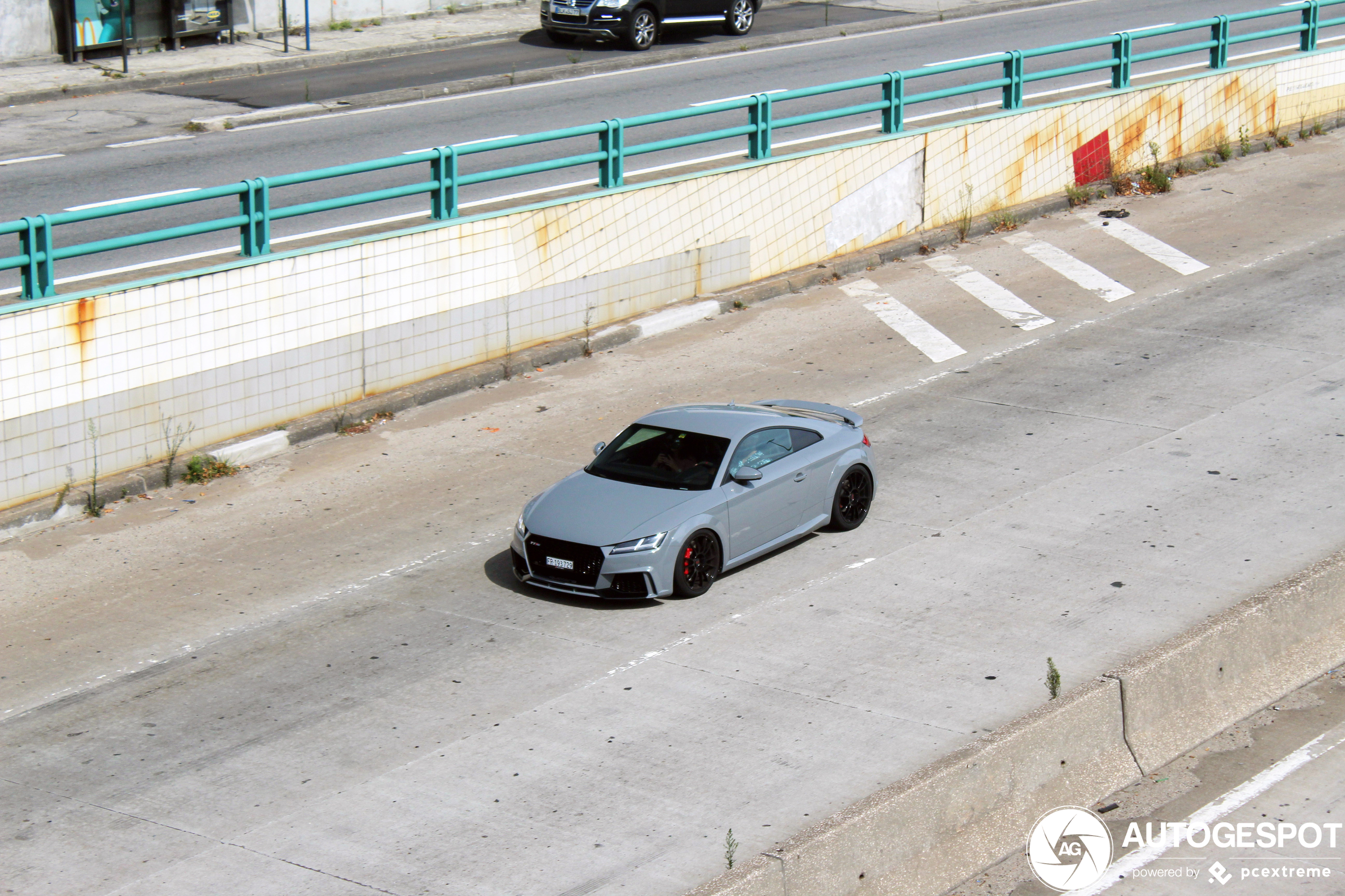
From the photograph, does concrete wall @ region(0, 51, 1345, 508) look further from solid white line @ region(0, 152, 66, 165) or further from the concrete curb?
the concrete curb

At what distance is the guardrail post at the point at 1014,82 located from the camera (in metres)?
21.6

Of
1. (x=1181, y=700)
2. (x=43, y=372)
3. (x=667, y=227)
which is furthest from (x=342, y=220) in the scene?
(x=1181, y=700)

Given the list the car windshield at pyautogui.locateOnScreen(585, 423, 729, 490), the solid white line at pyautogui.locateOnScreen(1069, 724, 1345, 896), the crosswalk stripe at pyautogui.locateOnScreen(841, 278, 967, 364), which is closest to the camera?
the solid white line at pyautogui.locateOnScreen(1069, 724, 1345, 896)

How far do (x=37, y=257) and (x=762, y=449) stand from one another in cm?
619

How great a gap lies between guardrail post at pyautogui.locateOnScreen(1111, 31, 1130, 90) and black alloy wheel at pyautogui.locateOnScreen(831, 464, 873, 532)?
12677 mm

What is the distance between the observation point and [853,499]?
12.7 metres

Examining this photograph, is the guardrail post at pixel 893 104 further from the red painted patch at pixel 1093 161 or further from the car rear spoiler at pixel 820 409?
the car rear spoiler at pixel 820 409

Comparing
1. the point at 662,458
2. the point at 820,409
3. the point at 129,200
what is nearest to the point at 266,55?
the point at 129,200

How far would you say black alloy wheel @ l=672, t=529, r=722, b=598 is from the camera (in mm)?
11305

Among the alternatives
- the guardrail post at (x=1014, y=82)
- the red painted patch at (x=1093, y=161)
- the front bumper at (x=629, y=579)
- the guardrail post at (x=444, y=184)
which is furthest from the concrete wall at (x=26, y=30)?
the front bumper at (x=629, y=579)

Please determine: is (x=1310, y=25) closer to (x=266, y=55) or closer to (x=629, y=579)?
(x=266, y=55)

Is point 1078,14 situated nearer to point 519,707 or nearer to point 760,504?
point 760,504

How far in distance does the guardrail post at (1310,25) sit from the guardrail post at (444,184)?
16.4 meters

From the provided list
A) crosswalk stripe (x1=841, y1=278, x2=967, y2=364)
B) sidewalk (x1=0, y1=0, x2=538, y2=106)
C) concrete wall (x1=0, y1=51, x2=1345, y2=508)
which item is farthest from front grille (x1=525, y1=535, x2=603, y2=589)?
sidewalk (x1=0, y1=0, x2=538, y2=106)
